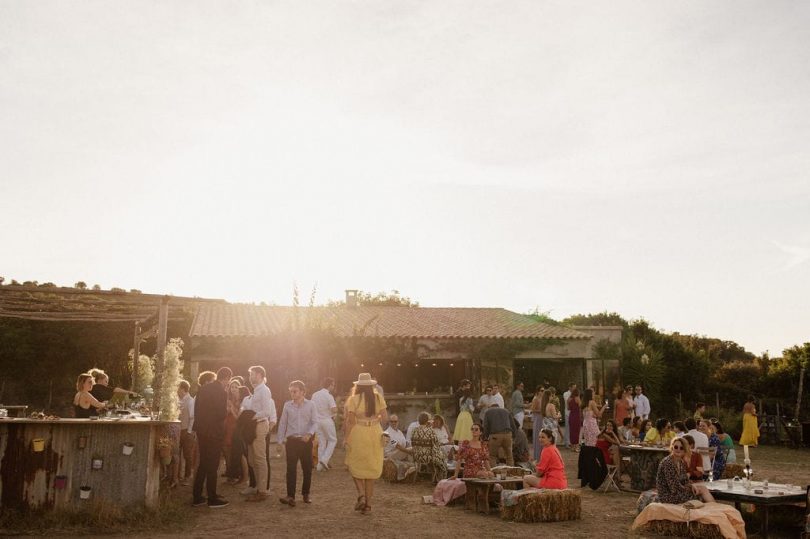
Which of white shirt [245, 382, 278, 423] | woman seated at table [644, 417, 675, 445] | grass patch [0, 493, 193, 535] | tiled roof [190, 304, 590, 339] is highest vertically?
tiled roof [190, 304, 590, 339]

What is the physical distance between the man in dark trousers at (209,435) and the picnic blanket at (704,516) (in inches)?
209

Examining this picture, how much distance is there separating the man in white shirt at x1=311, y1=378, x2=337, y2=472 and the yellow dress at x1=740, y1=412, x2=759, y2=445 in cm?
1044

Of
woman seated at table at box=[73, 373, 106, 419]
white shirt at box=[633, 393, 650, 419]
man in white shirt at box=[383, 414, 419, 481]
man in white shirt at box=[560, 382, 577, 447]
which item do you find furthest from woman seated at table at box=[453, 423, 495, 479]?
white shirt at box=[633, 393, 650, 419]

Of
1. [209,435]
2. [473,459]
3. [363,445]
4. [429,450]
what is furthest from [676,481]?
[209,435]

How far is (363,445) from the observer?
9242 mm

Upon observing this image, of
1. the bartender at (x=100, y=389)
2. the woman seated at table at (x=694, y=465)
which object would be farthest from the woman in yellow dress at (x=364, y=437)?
the bartender at (x=100, y=389)

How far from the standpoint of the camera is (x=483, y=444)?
1094 centimetres

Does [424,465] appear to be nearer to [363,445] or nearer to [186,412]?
[363,445]

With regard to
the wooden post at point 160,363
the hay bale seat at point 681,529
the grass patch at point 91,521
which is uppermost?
the wooden post at point 160,363

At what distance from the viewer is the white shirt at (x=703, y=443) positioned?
431 inches

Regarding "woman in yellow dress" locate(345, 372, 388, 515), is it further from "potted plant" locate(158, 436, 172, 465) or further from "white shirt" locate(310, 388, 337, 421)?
→ "white shirt" locate(310, 388, 337, 421)

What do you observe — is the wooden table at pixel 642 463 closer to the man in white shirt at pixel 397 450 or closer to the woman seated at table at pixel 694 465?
the woman seated at table at pixel 694 465

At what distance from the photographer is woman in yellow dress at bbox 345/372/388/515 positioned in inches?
364

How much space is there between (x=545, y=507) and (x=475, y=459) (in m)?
1.49
